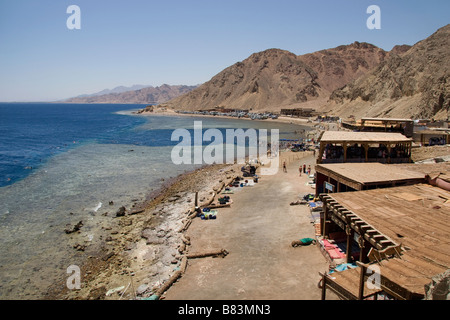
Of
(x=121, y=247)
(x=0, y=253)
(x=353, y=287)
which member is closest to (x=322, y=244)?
(x=353, y=287)

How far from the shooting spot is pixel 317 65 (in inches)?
7584

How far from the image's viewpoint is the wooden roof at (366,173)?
50.8ft

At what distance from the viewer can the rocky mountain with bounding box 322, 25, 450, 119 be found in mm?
47906

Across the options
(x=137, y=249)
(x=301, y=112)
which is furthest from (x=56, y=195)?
(x=301, y=112)

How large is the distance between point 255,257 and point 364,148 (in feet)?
40.9

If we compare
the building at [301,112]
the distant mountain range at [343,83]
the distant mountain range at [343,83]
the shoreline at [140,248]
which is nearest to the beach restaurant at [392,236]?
the shoreline at [140,248]

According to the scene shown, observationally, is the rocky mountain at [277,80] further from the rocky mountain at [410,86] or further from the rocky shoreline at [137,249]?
the rocky shoreline at [137,249]

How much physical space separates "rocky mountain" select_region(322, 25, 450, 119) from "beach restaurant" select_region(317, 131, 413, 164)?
30.1 m

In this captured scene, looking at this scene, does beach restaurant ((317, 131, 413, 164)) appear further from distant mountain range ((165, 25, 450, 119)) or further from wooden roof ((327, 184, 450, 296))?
distant mountain range ((165, 25, 450, 119))

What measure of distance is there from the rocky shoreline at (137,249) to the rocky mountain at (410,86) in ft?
134

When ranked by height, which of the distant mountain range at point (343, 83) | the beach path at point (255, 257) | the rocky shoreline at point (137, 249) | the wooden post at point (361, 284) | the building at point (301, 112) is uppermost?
the distant mountain range at point (343, 83)

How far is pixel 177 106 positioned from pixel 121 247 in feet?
564
